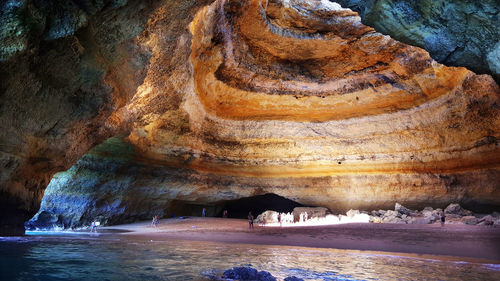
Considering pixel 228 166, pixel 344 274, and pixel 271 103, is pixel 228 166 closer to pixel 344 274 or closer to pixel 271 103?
pixel 271 103

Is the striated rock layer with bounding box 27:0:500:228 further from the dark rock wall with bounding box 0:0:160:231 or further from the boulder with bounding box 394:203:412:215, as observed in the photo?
the dark rock wall with bounding box 0:0:160:231

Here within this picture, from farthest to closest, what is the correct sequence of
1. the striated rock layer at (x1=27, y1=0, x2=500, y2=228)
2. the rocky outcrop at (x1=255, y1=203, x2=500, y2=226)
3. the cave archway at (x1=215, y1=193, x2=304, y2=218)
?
the cave archway at (x1=215, y1=193, x2=304, y2=218) → the striated rock layer at (x1=27, y1=0, x2=500, y2=228) → the rocky outcrop at (x1=255, y1=203, x2=500, y2=226)

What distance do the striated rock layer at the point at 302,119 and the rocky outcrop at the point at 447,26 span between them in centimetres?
536

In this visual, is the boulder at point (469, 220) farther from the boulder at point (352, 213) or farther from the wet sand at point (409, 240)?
the boulder at point (352, 213)

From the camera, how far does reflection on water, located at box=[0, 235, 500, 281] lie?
439cm

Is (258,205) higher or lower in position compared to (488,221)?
higher

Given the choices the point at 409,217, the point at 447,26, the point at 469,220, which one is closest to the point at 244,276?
the point at 447,26

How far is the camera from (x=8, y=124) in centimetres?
591

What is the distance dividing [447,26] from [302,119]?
10.5 m

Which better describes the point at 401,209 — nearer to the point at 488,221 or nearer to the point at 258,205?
the point at 488,221

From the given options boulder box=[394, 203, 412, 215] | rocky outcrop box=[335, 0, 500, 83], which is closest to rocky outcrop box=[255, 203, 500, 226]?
boulder box=[394, 203, 412, 215]

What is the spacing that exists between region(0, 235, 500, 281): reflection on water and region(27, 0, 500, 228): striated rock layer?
5.16 meters

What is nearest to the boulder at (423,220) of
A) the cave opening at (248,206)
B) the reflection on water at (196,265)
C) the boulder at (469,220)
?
the boulder at (469,220)

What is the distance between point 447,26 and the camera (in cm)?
527
